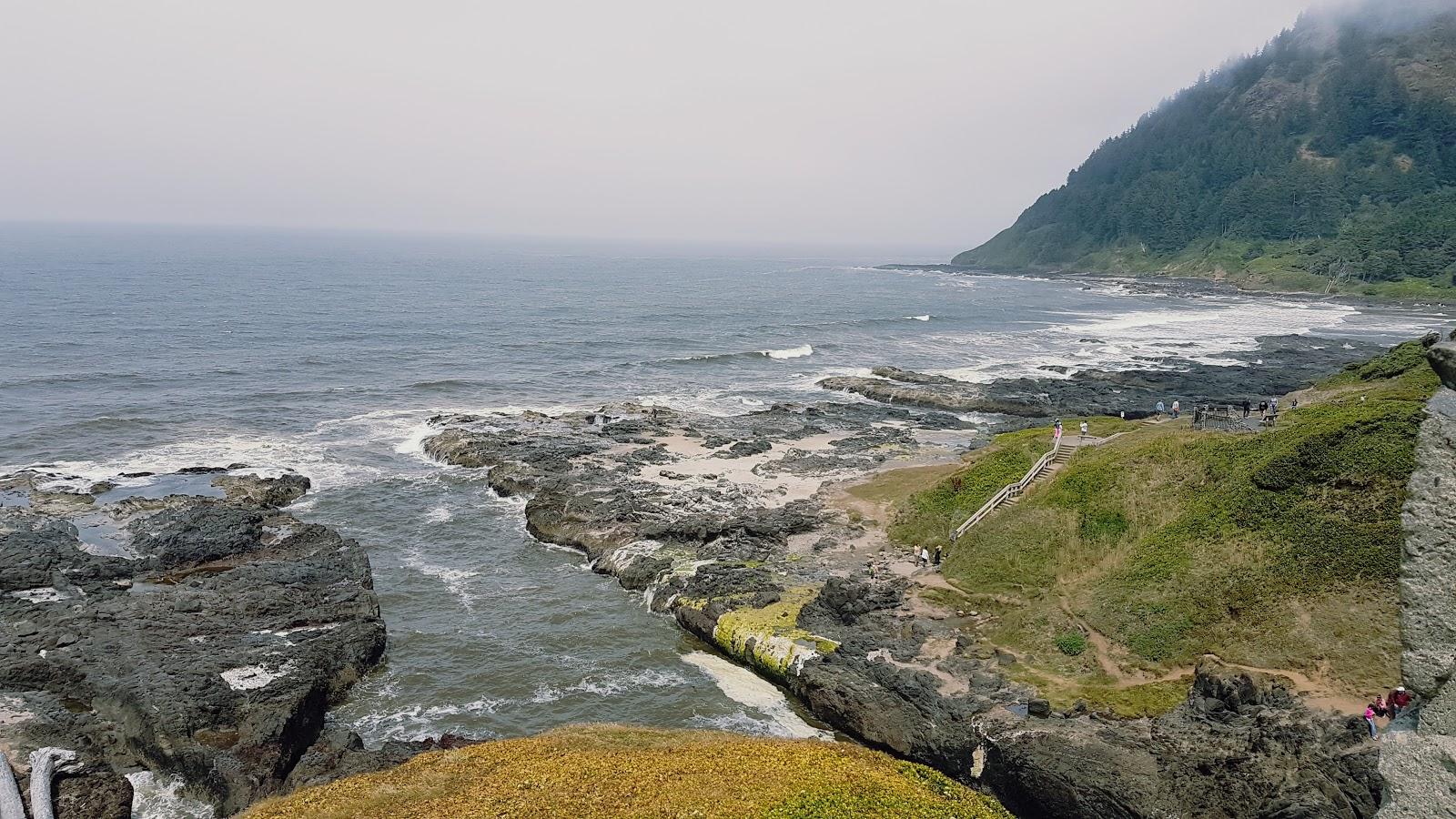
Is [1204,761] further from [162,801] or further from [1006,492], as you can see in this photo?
[162,801]

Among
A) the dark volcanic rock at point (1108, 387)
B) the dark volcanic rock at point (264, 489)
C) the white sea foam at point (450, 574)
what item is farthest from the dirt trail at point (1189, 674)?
the dark volcanic rock at point (1108, 387)

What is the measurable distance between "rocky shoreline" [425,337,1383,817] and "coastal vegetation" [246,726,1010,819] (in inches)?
90.1

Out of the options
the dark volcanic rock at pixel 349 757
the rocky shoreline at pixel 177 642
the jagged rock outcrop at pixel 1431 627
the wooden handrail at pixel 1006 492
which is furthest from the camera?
the wooden handrail at pixel 1006 492

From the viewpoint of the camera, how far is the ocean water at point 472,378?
29703 mm

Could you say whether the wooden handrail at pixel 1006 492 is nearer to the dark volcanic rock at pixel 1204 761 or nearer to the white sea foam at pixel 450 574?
the dark volcanic rock at pixel 1204 761

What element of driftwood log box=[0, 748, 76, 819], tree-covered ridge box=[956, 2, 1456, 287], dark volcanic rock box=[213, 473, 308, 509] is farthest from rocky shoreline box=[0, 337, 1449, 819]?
tree-covered ridge box=[956, 2, 1456, 287]

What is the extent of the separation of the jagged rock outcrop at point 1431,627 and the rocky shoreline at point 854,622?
11.3 meters

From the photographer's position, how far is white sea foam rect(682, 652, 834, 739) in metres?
26.0

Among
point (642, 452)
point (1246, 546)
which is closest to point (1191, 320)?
point (642, 452)

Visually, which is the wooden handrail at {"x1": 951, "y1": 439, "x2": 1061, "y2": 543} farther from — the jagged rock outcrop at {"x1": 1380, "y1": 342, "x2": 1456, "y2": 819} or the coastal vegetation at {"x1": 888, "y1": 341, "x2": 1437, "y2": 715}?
the jagged rock outcrop at {"x1": 1380, "y1": 342, "x2": 1456, "y2": 819}

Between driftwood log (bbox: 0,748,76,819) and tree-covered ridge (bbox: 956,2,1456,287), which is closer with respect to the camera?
driftwood log (bbox: 0,748,76,819)

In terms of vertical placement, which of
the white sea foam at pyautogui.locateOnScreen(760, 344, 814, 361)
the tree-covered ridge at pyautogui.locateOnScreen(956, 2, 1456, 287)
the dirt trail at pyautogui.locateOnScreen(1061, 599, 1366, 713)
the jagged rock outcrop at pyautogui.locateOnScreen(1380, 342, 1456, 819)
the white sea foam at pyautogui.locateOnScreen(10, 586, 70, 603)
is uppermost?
the tree-covered ridge at pyautogui.locateOnScreen(956, 2, 1456, 287)

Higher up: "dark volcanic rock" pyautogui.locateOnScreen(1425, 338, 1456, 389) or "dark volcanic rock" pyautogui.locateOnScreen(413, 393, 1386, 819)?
"dark volcanic rock" pyautogui.locateOnScreen(1425, 338, 1456, 389)

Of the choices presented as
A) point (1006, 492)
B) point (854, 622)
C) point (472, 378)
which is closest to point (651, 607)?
point (854, 622)
